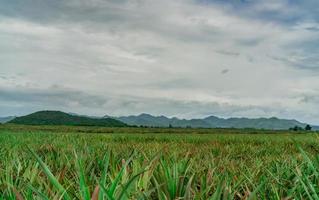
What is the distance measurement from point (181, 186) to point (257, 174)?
58.1 inches

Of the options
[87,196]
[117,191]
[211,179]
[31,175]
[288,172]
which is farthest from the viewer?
[288,172]

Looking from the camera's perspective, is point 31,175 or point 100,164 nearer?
point 31,175

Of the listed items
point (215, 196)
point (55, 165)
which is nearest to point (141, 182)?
point (215, 196)

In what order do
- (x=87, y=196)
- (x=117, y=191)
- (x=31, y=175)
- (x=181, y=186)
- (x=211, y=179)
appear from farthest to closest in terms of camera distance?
(x=31, y=175) → (x=211, y=179) → (x=181, y=186) → (x=117, y=191) → (x=87, y=196)

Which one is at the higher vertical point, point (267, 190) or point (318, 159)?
point (318, 159)

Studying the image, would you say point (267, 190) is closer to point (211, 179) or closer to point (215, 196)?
point (211, 179)

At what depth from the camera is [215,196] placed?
6.18 ft

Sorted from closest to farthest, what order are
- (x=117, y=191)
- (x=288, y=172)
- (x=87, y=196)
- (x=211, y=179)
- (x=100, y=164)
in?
(x=87, y=196)
(x=117, y=191)
(x=211, y=179)
(x=288, y=172)
(x=100, y=164)

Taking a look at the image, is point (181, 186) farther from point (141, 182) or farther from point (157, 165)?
point (157, 165)

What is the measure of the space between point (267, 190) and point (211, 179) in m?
0.49

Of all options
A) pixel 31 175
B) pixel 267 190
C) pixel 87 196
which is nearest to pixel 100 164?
pixel 31 175

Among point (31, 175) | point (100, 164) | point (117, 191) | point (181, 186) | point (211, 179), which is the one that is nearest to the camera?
point (117, 191)

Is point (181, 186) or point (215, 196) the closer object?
point (215, 196)

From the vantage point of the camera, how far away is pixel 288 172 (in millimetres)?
4043
